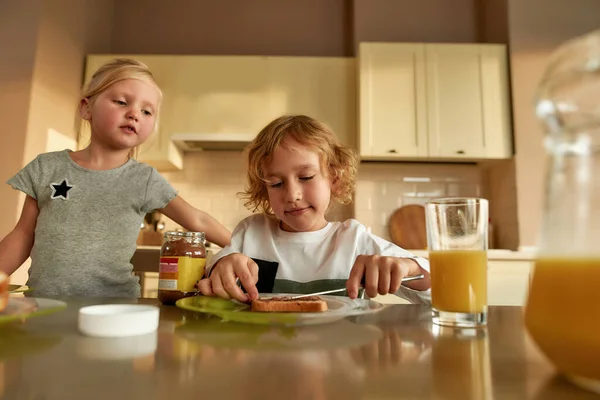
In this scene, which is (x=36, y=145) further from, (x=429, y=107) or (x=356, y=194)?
(x=429, y=107)

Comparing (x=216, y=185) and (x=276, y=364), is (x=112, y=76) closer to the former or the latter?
(x=276, y=364)

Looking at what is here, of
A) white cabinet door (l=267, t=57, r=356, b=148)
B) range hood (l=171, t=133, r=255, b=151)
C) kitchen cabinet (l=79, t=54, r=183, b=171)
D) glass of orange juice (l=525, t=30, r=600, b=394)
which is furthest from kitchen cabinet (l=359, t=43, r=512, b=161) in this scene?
glass of orange juice (l=525, t=30, r=600, b=394)

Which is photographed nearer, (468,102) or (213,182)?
(468,102)

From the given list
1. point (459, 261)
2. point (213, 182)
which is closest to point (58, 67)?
point (213, 182)

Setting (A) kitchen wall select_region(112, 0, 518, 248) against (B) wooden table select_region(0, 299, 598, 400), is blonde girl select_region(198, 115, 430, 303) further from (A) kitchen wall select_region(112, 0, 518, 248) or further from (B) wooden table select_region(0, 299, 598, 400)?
(A) kitchen wall select_region(112, 0, 518, 248)

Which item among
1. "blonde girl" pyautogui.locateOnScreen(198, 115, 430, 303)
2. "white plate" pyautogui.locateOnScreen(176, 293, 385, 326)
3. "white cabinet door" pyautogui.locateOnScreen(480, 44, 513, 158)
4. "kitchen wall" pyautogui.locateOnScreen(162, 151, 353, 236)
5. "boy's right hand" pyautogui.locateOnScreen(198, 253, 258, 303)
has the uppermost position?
"white cabinet door" pyautogui.locateOnScreen(480, 44, 513, 158)

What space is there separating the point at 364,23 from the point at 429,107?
0.85 meters

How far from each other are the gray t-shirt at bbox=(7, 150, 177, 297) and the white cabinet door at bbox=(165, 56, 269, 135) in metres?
1.70

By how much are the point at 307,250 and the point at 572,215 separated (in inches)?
Result: 31.7

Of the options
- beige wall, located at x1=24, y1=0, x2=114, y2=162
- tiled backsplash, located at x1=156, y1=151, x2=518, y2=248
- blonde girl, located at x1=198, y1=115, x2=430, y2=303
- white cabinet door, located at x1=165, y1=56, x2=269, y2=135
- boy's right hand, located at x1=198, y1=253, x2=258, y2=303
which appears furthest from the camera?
tiled backsplash, located at x1=156, y1=151, x2=518, y2=248

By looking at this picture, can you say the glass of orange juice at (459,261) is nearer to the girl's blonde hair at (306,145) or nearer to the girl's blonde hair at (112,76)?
the girl's blonde hair at (306,145)

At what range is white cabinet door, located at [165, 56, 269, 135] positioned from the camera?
281 cm

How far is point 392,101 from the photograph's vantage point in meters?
2.79

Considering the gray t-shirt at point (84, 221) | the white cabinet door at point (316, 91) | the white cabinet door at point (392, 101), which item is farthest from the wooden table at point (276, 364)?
the white cabinet door at point (316, 91)
